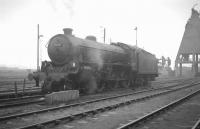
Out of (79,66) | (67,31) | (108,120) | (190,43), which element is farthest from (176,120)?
(190,43)

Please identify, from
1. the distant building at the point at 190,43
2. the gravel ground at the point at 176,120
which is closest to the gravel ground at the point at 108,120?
the gravel ground at the point at 176,120

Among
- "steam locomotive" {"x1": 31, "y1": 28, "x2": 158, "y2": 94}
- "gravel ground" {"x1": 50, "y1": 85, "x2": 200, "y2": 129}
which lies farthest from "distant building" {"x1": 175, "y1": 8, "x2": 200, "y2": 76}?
"gravel ground" {"x1": 50, "y1": 85, "x2": 200, "y2": 129}

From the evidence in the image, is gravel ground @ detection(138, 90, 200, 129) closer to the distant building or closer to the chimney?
the chimney

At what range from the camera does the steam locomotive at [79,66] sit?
14.9 m

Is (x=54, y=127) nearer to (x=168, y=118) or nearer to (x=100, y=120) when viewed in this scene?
(x=100, y=120)

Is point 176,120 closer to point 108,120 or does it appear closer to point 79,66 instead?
point 108,120

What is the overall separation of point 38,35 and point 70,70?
25600 mm

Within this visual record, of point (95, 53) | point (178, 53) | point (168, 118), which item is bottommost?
point (168, 118)

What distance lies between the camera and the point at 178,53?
69688mm

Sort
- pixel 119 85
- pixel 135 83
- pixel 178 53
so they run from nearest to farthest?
pixel 119 85 → pixel 135 83 → pixel 178 53

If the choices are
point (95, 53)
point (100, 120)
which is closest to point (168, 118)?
point (100, 120)

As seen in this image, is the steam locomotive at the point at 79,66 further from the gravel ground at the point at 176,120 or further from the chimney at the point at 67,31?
the gravel ground at the point at 176,120

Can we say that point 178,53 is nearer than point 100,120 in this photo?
No

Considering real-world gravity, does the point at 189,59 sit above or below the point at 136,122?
above
